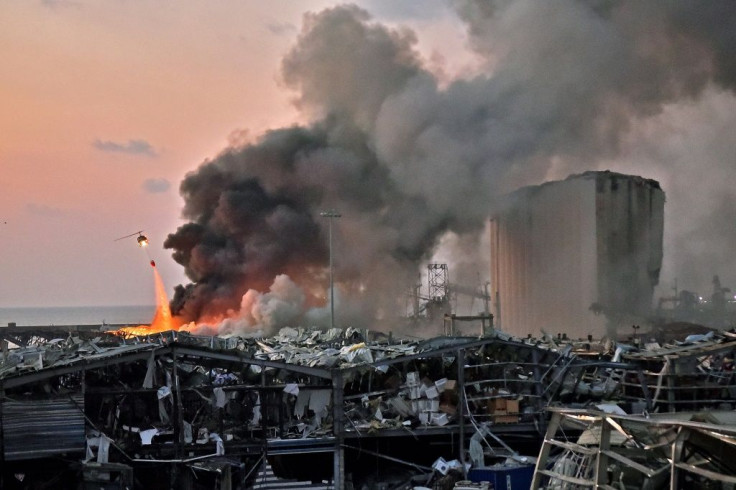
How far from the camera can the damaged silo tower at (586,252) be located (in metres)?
43.0

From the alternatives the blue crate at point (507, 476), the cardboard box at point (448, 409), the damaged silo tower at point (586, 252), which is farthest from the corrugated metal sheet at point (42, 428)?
the damaged silo tower at point (586, 252)

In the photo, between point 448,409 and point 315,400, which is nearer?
point 315,400

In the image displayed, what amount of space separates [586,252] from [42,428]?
106 ft

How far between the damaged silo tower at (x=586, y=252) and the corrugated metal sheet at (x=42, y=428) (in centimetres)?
3157

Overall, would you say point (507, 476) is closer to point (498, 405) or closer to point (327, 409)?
point (498, 405)

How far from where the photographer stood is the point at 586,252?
43219 millimetres

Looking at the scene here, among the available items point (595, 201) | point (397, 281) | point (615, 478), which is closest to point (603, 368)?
point (615, 478)

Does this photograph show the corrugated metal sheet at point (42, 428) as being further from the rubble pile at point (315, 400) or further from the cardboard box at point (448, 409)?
the cardboard box at point (448, 409)

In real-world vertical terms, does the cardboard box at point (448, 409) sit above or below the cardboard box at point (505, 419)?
above

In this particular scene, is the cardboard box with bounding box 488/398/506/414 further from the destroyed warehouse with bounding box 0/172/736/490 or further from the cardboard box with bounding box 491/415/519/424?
the cardboard box with bounding box 491/415/519/424

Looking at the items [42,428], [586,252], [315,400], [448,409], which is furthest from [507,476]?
[586,252]

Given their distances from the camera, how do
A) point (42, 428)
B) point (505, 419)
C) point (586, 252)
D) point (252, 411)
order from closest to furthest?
point (42, 428) → point (252, 411) → point (505, 419) → point (586, 252)

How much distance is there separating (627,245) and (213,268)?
2805 cm

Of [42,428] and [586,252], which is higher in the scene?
[586,252]
